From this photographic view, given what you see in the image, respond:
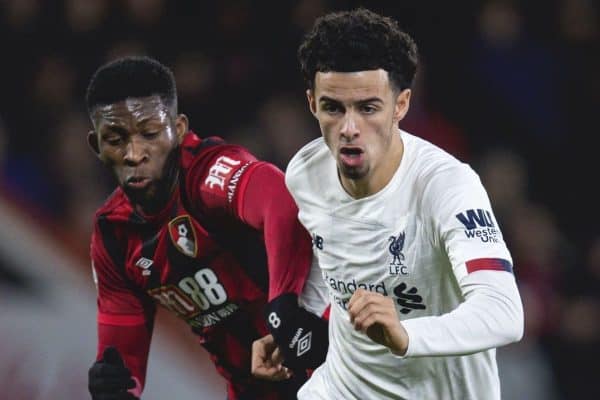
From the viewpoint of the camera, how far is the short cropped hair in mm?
3697

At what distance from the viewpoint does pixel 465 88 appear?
608 cm

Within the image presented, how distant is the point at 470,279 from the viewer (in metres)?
2.73

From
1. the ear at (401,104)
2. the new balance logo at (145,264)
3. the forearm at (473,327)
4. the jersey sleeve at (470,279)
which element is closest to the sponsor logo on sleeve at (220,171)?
Answer: the new balance logo at (145,264)

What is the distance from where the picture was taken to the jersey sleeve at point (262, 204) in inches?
135

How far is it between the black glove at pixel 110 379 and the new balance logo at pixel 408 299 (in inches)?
46.5

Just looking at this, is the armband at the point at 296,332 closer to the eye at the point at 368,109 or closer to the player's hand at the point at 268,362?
the player's hand at the point at 268,362

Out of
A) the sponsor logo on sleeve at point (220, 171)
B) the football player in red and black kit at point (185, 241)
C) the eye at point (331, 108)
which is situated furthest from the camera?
the sponsor logo on sleeve at point (220, 171)

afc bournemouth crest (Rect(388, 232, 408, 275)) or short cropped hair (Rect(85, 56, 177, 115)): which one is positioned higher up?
short cropped hair (Rect(85, 56, 177, 115))

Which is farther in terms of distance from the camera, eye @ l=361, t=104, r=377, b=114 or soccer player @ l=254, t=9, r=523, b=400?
eye @ l=361, t=104, r=377, b=114

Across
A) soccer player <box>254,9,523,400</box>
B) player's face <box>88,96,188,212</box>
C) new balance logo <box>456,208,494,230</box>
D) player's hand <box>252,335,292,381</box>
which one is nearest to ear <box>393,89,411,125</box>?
soccer player <box>254,9,523,400</box>

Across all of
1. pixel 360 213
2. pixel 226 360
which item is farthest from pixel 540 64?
pixel 360 213

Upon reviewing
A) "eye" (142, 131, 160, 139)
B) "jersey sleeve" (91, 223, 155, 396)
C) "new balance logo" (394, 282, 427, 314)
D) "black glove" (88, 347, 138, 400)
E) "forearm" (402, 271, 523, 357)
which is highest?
"eye" (142, 131, 160, 139)

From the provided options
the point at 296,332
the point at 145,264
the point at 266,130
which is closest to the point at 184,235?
the point at 145,264

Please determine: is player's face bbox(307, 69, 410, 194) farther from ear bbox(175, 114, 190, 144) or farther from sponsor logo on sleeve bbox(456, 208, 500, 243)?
ear bbox(175, 114, 190, 144)
